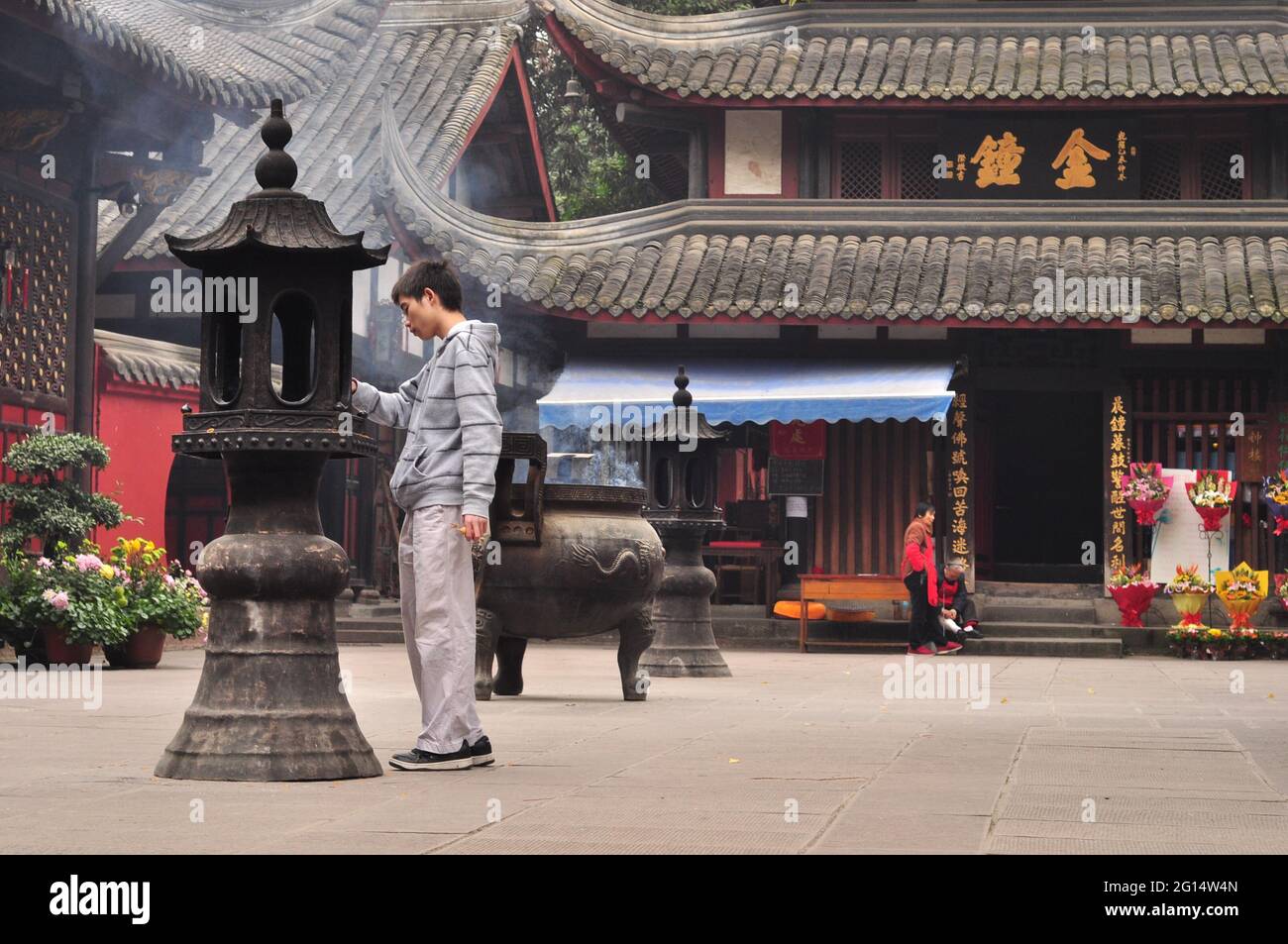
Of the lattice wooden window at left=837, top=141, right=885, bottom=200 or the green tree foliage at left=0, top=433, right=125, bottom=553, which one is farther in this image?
the lattice wooden window at left=837, top=141, right=885, bottom=200

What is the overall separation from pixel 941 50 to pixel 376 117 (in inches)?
308

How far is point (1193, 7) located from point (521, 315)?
26.8 feet

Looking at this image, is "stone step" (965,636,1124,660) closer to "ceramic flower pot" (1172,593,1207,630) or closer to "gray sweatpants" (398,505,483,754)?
"ceramic flower pot" (1172,593,1207,630)

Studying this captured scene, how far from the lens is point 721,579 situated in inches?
752

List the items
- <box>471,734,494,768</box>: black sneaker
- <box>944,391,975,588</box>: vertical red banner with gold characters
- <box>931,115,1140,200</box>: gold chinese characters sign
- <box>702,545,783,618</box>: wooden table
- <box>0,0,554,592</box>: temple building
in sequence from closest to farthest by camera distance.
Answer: <box>471,734,494,768</box>: black sneaker
<box>0,0,554,592</box>: temple building
<box>702,545,783,618</box>: wooden table
<box>944,391,975,588</box>: vertical red banner with gold characters
<box>931,115,1140,200</box>: gold chinese characters sign

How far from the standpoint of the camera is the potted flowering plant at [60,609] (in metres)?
12.0

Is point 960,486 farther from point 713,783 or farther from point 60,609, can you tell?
point 713,783

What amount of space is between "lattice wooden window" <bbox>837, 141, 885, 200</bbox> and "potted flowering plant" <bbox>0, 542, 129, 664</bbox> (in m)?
10.1

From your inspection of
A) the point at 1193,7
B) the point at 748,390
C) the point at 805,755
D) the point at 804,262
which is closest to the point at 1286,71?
the point at 1193,7

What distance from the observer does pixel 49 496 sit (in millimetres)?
12734

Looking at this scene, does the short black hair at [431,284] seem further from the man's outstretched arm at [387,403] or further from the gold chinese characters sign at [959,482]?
the gold chinese characters sign at [959,482]

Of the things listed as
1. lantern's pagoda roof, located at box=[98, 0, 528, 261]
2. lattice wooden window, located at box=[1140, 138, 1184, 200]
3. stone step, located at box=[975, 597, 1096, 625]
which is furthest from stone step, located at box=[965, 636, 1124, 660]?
lantern's pagoda roof, located at box=[98, 0, 528, 261]

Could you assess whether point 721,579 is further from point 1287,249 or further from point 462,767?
point 462,767

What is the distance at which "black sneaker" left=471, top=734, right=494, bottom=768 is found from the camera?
21.9 ft
